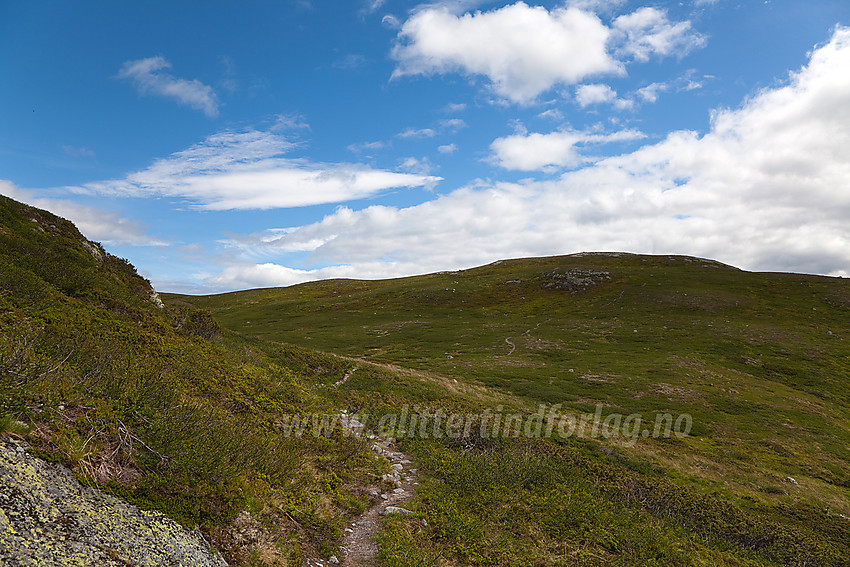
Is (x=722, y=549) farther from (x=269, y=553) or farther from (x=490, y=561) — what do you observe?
(x=269, y=553)

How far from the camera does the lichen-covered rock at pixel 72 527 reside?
16.8ft

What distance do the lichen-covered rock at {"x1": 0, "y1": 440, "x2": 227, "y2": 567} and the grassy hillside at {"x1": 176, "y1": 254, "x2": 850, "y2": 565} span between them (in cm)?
518

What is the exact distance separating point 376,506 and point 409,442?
7.10 meters

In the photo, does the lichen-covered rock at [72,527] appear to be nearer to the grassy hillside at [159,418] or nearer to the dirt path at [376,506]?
the grassy hillside at [159,418]

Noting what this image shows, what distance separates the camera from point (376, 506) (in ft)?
41.5

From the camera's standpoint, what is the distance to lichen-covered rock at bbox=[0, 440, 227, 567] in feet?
16.8

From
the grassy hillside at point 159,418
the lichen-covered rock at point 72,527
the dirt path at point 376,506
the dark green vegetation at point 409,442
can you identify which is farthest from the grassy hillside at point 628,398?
the lichen-covered rock at point 72,527

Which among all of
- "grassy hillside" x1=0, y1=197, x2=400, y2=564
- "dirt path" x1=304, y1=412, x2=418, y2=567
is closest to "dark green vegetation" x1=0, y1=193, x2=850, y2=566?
"grassy hillside" x1=0, y1=197, x2=400, y2=564

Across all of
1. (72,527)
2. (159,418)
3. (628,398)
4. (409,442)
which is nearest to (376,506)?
(159,418)

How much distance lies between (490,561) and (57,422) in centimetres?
1022

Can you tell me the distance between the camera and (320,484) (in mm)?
12305

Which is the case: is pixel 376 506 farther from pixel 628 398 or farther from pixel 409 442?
pixel 628 398

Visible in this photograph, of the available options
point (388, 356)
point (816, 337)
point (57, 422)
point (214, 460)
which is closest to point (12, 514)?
point (57, 422)

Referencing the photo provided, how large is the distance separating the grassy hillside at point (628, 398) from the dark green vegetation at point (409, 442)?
→ 0.15 m
